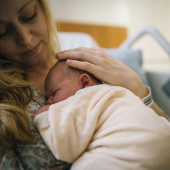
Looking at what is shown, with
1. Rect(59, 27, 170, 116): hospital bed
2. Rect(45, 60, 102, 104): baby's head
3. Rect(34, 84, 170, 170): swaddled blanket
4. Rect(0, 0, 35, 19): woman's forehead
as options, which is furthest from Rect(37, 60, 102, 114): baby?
Rect(59, 27, 170, 116): hospital bed

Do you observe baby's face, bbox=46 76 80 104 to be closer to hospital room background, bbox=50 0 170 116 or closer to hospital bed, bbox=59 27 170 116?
hospital bed, bbox=59 27 170 116

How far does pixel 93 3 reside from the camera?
2.60 metres

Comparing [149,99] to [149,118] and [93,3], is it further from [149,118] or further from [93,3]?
[93,3]

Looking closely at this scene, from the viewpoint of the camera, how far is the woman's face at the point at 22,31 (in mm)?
654

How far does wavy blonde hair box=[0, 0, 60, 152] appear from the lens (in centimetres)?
52

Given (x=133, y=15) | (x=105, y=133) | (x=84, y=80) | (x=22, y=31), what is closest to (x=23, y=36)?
(x=22, y=31)

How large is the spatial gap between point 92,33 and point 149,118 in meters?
2.25

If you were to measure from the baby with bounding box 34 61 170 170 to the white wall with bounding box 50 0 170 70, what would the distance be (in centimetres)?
200

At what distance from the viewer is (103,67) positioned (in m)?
0.77

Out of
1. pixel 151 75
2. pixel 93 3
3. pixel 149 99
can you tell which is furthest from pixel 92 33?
pixel 149 99

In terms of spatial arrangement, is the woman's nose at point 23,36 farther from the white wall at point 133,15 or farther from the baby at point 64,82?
the white wall at point 133,15

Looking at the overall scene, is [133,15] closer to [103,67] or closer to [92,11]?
[92,11]

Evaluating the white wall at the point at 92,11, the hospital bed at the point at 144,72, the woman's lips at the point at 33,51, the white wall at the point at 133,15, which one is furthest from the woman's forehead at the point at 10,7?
the white wall at the point at 133,15

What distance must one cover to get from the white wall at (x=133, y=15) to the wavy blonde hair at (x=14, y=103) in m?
1.69
